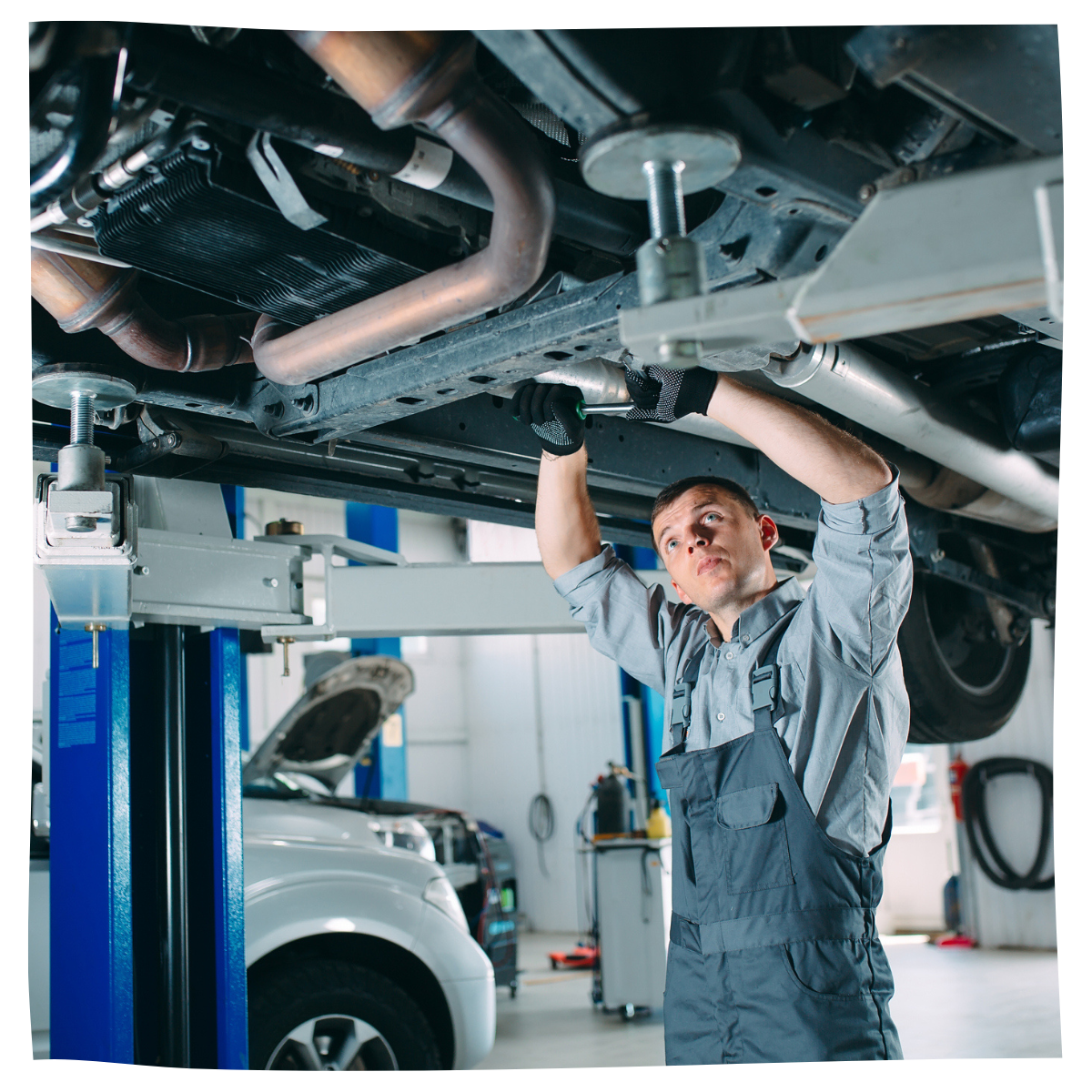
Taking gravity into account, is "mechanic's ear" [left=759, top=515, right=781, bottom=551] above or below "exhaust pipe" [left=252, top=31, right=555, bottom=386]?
below

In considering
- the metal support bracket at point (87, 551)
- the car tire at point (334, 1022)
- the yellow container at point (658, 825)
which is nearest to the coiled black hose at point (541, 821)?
the yellow container at point (658, 825)

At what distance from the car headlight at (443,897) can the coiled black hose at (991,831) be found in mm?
4725

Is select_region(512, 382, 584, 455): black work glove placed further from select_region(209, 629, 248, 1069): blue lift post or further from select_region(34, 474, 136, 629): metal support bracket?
select_region(209, 629, 248, 1069): blue lift post

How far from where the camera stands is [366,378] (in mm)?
1341

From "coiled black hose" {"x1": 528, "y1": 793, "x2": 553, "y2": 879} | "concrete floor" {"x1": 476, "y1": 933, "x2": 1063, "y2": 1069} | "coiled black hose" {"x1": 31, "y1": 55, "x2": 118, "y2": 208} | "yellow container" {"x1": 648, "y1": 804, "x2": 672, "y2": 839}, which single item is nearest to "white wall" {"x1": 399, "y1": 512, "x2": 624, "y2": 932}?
"coiled black hose" {"x1": 528, "y1": 793, "x2": 553, "y2": 879}

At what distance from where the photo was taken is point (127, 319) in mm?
1231

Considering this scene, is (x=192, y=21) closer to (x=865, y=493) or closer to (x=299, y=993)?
(x=865, y=493)

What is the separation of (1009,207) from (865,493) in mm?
654

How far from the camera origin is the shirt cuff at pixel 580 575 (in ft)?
5.90

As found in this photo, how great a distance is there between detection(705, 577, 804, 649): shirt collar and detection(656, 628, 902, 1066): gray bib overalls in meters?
0.06

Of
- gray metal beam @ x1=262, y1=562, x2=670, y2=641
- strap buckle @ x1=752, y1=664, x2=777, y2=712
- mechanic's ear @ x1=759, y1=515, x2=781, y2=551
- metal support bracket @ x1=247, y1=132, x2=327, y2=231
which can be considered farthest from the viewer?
gray metal beam @ x1=262, y1=562, x2=670, y2=641

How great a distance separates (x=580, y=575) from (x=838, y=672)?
501 mm

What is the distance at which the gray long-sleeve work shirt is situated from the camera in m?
1.36

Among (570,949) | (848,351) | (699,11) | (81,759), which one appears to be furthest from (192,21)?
(570,949)
